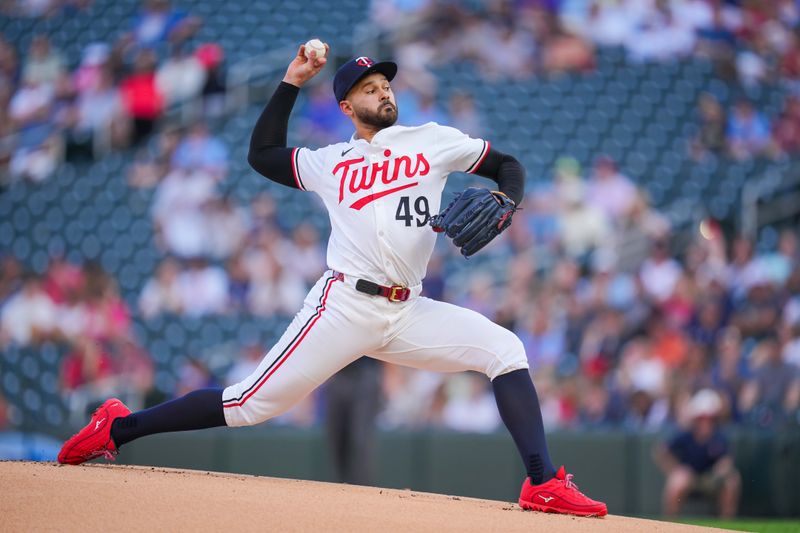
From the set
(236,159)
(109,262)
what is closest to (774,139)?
(236,159)

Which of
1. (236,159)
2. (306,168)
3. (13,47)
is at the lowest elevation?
(236,159)

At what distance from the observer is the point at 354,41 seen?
11.1 m

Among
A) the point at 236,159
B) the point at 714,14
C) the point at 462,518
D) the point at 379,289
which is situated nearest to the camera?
the point at 462,518

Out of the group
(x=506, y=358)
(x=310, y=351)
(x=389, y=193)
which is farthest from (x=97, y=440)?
(x=506, y=358)

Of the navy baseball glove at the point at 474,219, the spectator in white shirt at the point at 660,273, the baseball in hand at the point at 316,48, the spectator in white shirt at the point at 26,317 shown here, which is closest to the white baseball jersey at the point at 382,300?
the navy baseball glove at the point at 474,219

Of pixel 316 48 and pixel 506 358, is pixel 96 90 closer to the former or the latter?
pixel 316 48

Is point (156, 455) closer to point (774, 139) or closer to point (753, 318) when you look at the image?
point (753, 318)

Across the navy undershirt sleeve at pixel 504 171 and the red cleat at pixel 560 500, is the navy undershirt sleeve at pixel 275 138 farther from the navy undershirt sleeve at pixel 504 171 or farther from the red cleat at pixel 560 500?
the red cleat at pixel 560 500

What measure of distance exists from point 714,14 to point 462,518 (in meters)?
9.24

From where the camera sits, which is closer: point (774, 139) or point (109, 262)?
point (109, 262)

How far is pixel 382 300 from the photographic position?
3.96m

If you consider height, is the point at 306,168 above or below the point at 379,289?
above

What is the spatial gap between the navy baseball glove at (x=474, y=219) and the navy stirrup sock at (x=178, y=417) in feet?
3.39

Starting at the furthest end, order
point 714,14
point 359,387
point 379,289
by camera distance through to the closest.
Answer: point 714,14 → point 359,387 → point 379,289
